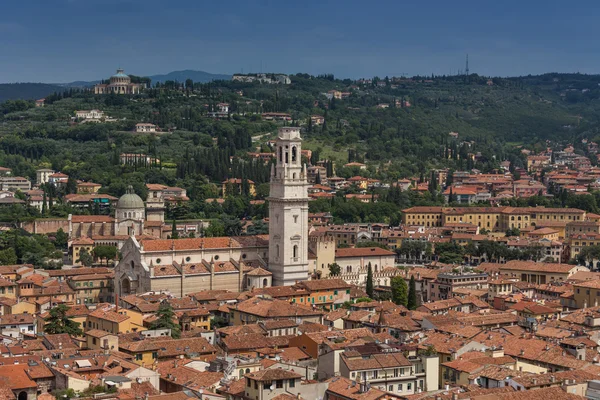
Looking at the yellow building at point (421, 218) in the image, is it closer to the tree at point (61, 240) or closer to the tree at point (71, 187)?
the tree at point (71, 187)

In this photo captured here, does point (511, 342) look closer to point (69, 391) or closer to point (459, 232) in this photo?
point (69, 391)

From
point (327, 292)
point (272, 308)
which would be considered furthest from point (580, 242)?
point (272, 308)

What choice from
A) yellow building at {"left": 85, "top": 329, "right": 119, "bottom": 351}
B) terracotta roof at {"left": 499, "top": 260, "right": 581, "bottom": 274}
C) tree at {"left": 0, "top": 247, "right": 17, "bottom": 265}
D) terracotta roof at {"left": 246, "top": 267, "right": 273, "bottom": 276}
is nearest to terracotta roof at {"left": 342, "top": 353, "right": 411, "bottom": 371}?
yellow building at {"left": 85, "top": 329, "right": 119, "bottom": 351}

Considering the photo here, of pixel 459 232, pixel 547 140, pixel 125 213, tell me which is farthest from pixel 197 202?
pixel 547 140

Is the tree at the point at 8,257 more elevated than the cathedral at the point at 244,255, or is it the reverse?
the cathedral at the point at 244,255

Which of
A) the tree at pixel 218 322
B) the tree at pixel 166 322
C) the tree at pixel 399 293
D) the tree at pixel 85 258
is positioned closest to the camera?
the tree at pixel 166 322

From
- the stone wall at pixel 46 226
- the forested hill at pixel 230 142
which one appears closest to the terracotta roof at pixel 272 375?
the stone wall at pixel 46 226

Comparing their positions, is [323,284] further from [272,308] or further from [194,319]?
[194,319]
